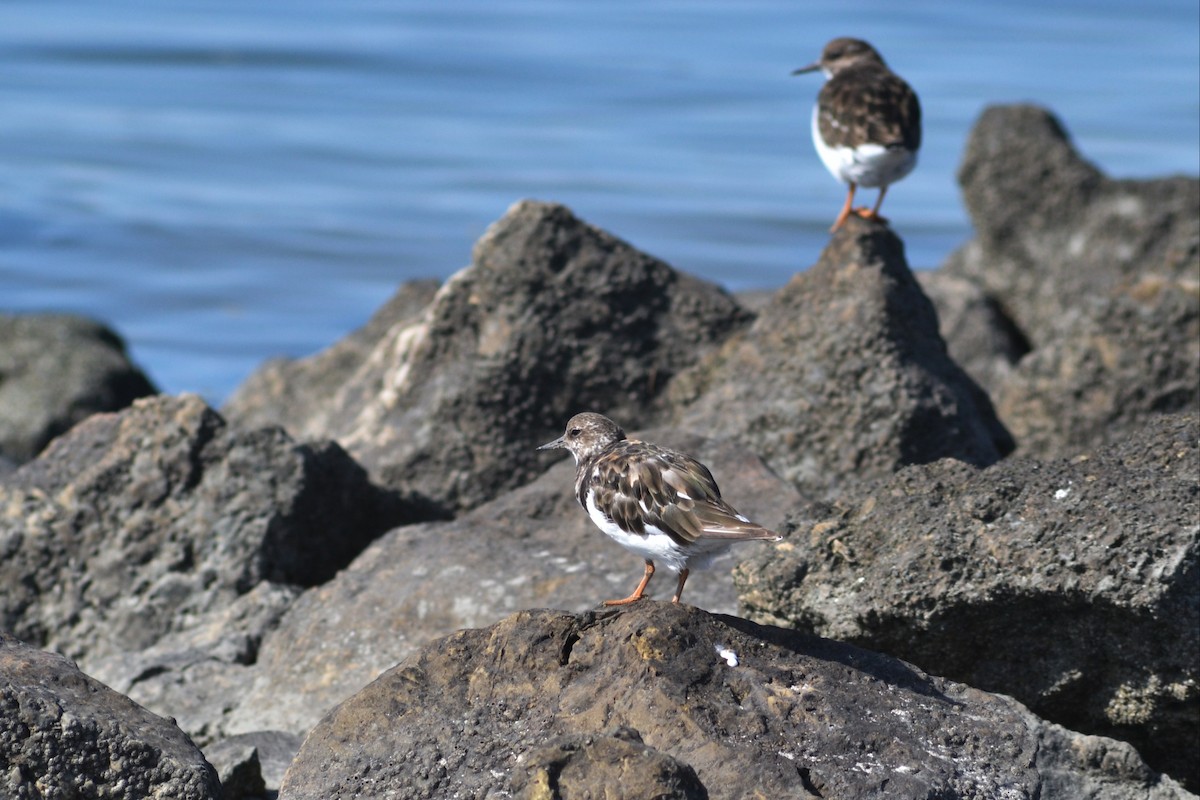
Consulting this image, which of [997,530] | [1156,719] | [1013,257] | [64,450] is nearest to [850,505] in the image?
[997,530]

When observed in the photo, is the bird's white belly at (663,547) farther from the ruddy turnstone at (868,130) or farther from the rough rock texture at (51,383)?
the rough rock texture at (51,383)

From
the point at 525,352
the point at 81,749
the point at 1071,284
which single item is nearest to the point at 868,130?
the point at 525,352

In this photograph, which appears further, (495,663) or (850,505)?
(850,505)

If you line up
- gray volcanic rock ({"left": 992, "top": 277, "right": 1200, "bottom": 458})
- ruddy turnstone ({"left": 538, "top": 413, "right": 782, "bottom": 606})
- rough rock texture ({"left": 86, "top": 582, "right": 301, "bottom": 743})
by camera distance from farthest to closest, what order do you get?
gray volcanic rock ({"left": 992, "top": 277, "right": 1200, "bottom": 458}) < rough rock texture ({"left": 86, "top": 582, "right": 301, "bottom": 743}) < ruddy turnstone ({"left": 538, "top": 413, "right": 782, "bottom": 606})

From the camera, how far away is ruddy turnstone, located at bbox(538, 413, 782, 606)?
4.83 metres

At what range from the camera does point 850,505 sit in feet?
17.6

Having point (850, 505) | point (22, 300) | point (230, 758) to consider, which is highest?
point (850, 505)

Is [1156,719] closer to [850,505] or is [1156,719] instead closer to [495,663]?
[850,505]

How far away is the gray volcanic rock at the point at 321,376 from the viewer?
9906mm

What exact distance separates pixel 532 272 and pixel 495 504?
5.28 feet

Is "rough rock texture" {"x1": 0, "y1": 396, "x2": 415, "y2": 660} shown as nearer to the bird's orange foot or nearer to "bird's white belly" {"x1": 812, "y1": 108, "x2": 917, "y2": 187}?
the bird's orange foot

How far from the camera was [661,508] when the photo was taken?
4.93 meters

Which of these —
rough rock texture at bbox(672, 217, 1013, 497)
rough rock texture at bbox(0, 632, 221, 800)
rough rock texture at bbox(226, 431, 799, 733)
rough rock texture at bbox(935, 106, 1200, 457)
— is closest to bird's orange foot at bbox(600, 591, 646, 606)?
rough rock texture at bbox(226, 431, 799, 733)

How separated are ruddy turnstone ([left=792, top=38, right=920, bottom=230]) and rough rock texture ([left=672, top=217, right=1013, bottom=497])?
0.43m
